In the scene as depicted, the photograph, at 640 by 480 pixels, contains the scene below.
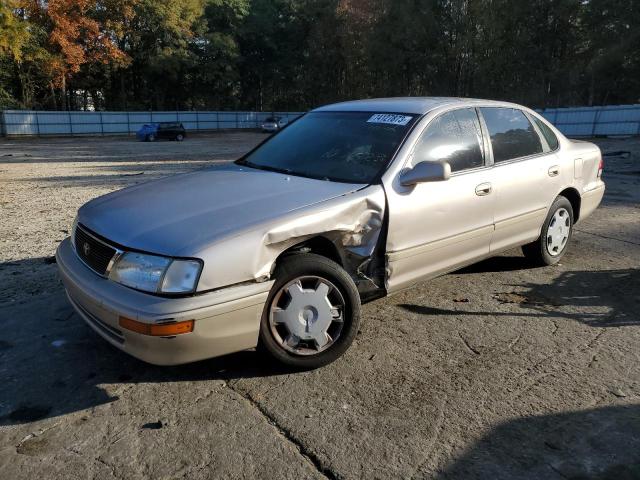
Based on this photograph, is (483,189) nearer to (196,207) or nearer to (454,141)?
(454,141)

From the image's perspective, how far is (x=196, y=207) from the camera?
3127 millimetres

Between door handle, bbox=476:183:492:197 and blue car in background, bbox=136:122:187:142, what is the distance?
3250cm

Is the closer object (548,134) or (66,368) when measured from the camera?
(66,368)

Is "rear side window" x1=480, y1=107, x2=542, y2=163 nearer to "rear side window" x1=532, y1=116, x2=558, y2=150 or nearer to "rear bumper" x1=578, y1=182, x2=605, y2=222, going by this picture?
"rear side window" x1=532, y1=116, x2=558, y2=150

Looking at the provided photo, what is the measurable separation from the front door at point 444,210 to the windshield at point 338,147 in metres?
0.21

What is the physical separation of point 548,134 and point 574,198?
738 mm

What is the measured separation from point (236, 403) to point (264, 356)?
1.14 ft

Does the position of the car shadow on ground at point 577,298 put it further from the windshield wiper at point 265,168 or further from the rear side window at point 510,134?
the windshield wiper at point 265,168

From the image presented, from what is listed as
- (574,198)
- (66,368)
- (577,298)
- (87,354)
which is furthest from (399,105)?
(66,368)

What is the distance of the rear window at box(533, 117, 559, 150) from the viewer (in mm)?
4895

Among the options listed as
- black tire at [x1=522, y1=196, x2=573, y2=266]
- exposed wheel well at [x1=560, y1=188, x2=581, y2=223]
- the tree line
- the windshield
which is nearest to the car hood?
the windshield

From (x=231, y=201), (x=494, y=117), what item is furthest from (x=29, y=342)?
(x=494, y=117)

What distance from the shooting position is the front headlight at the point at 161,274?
2635mm

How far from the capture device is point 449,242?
3836 millimetres
